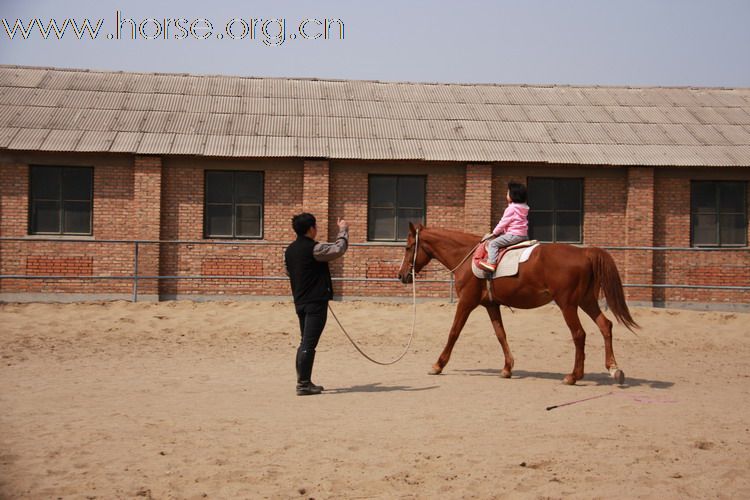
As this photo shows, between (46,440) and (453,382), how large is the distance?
4.59m


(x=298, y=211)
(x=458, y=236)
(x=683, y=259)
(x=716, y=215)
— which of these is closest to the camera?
(x=458, y=236)

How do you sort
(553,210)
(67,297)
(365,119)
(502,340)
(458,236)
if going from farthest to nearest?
(365,119) → (553,210) → (67,297) → (458,236) → (502,340)

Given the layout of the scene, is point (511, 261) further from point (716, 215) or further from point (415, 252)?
point (716, 215)

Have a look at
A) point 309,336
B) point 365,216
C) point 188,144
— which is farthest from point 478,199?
point 309,336

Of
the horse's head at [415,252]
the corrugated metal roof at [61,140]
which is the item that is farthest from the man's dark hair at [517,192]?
the corrugated metal roof at [61,140]

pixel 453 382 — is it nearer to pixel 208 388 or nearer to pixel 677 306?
pixel 208 388

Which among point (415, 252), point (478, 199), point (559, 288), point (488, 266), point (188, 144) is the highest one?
point (188, 144)

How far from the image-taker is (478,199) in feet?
58.4

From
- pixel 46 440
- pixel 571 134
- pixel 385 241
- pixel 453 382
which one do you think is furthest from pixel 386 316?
pixel 46 440

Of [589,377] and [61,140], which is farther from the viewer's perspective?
[61,140]

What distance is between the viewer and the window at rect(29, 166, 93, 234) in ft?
56.7

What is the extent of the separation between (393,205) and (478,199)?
1.95 m

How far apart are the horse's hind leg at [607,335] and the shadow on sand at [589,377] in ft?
1.17

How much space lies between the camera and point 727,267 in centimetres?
1786
